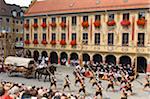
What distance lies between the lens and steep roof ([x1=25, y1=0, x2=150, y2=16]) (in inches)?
1633

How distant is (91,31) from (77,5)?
5.50 meters

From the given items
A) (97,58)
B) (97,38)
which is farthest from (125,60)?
(97,38)

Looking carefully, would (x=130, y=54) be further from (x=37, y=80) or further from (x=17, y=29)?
(x=17, y=29)

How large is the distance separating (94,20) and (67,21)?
5109 mm

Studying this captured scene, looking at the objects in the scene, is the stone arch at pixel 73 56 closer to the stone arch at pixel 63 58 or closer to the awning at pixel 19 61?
the stone arch at pixel 63 58

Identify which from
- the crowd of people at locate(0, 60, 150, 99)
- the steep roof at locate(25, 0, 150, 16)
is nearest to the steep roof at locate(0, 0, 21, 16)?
the steep roof at locate(25, 0, 150, 16)

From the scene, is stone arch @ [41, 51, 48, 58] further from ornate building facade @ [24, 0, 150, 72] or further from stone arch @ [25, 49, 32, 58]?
stone arch @ [25, 49, 32, 58]

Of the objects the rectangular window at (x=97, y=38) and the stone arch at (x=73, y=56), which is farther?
the stone arch at (x=73, y=56)

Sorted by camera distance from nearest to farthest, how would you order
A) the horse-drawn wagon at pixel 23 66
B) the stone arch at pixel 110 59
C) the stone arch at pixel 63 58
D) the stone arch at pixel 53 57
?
1. the horse-drawn wagon at pixel 23 66
2. the stone arch at pixel 110 59
3. the stone arch at pixel 63 58
4. the stone arch at pixel 53 57

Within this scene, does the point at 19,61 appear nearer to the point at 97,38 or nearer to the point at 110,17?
the point at 97,38

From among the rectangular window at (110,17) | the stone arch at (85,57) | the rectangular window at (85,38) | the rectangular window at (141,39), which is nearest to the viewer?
the rectangular window at (141,39)

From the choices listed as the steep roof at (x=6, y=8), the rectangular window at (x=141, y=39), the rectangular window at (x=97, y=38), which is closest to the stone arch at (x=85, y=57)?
the rectangular window at (x=97, y=38)

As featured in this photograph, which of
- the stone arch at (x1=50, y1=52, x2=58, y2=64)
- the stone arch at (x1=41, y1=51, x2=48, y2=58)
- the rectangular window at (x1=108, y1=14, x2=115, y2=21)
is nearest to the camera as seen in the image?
the rectangular window at (x1=108, y1=14, x2=115, y2=21)

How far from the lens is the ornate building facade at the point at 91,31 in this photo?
4069cm
